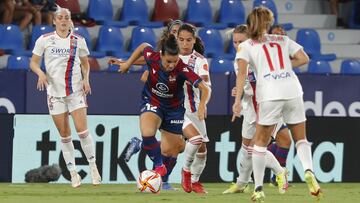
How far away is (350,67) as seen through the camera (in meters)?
19.4

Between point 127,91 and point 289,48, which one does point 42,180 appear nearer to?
point 127,91

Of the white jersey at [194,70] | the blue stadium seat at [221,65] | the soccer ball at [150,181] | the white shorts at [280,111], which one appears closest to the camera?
the white shorts at [280,111]

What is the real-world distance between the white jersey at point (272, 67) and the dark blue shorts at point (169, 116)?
5.34ft

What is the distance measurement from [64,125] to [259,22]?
12.3 ft

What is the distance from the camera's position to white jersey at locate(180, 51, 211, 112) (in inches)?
518

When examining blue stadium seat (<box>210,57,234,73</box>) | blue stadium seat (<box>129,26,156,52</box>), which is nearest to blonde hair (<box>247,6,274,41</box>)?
blue stadium seat (<box>210,57,234,73</box>)

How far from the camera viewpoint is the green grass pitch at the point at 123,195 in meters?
11.3

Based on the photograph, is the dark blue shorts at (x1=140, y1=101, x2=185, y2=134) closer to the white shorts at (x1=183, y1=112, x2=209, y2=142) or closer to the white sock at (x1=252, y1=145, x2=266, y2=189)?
the white shorts at (x1=183, y1=112, x2=209, y2=142)

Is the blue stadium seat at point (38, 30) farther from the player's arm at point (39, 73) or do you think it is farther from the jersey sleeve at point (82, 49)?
the player's arm at point (39, 73)

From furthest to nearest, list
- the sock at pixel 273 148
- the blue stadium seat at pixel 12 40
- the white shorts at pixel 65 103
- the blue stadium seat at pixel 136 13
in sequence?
the blue stadium seat at pixel 136 13
the blue stadium seat at pixel 12 40
the sock at pixel 273 148
the white shorts at pixel 65 103

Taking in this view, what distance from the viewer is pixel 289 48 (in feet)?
36.4

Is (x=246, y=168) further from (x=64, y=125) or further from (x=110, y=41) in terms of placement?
(x=110, y=41)

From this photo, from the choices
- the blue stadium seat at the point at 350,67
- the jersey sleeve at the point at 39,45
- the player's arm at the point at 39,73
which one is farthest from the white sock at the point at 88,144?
the blue stadium seat at the point at 350,67

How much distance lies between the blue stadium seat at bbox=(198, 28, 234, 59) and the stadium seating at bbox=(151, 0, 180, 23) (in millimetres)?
680
